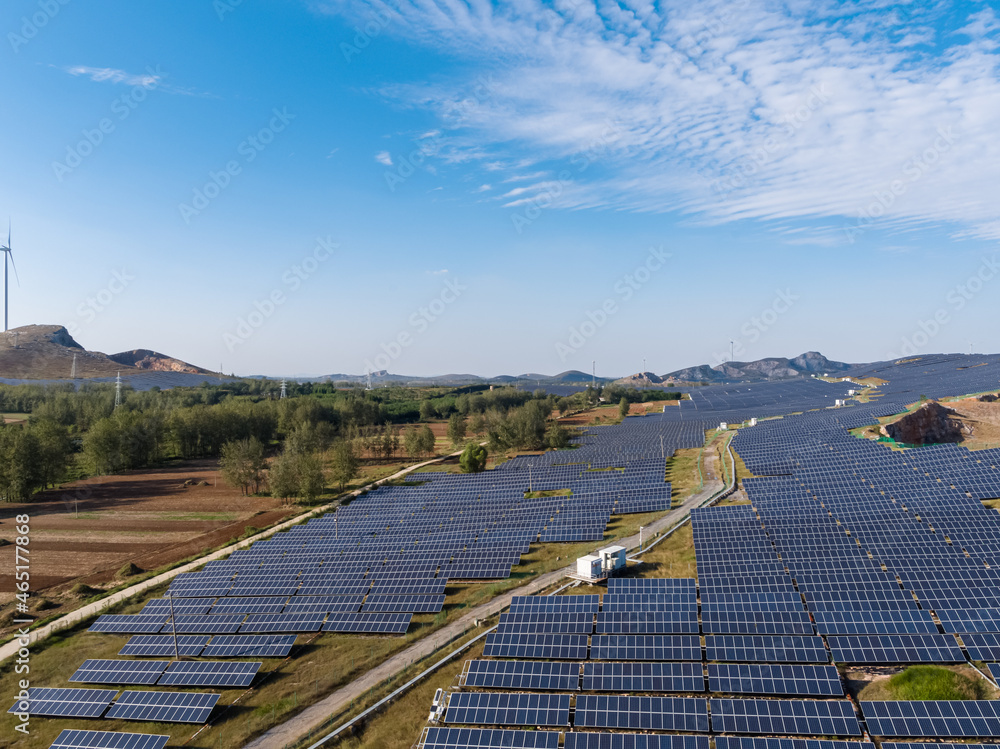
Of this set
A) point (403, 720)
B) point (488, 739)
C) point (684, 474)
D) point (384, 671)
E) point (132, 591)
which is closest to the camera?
point (488, 739)

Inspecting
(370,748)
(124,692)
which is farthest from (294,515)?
(370,748)

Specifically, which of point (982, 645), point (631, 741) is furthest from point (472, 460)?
point (982, 645)

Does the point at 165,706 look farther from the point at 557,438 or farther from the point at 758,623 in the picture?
the point at 557,438

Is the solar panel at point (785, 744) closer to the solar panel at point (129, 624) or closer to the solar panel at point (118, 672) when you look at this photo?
the solar panel at point (118, 672)

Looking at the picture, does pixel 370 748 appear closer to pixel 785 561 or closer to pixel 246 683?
pixel 246 683

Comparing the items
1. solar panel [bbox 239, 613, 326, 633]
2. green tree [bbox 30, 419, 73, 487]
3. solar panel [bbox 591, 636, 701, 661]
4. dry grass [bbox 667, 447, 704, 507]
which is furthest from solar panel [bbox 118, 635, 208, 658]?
green tree [bbox 30, 419, 73, 487]

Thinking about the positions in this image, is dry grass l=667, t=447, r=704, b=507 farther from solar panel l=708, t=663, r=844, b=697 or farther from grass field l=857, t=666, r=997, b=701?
solar panel l=708, t=663, r=844, b=697
